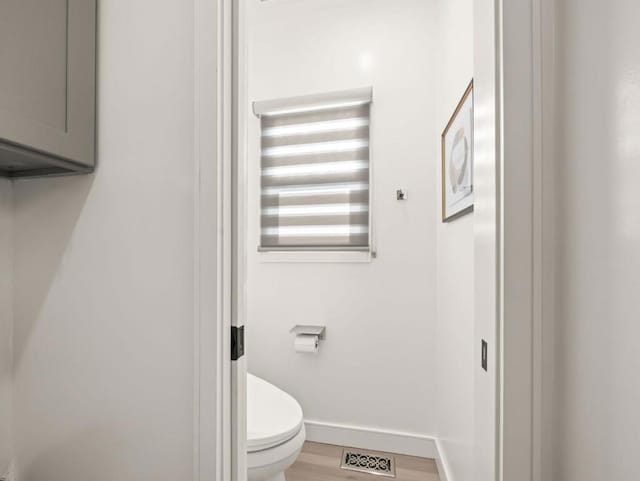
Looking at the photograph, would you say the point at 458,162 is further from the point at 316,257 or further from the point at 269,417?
the point at 269,417

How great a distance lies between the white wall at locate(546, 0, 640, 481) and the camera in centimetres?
43

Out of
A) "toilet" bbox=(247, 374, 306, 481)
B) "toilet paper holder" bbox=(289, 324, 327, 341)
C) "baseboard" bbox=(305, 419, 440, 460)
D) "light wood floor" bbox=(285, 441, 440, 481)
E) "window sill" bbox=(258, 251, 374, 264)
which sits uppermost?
"window sill" bbox=(258, 251, 374, 264)

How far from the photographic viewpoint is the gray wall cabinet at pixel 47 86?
68 cm

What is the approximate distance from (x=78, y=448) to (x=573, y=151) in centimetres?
128

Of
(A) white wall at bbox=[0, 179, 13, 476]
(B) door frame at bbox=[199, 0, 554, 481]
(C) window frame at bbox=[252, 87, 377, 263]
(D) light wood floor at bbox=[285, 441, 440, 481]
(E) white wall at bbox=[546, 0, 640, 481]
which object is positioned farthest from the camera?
(C) window frame at bbox=[252, 87, 377, 263]

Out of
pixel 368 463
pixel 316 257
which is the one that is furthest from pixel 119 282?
pixel 368 463

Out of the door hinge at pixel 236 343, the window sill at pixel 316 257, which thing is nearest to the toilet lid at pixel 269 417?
the door hinge at pixel 236 343

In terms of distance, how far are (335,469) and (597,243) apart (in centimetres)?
179

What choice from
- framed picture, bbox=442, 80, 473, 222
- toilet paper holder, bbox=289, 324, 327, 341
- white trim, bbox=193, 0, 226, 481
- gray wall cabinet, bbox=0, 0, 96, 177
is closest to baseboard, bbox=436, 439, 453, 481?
toilet paper holder, bbox=289, 324, 327, 341

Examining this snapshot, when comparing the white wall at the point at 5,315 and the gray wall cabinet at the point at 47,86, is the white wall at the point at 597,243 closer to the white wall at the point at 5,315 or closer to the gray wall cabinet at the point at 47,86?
the gray wall cabinet at the point at 47,86

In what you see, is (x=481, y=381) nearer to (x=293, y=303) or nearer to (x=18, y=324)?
(x=18, y=324)

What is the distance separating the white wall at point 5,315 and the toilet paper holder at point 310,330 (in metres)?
1.33

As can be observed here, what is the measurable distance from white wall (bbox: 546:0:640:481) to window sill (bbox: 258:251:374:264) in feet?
4.76

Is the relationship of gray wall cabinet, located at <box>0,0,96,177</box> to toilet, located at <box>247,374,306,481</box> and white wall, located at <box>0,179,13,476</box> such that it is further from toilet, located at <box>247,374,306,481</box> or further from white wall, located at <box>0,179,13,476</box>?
toilet, located at <box>247,374,306,481</box>
